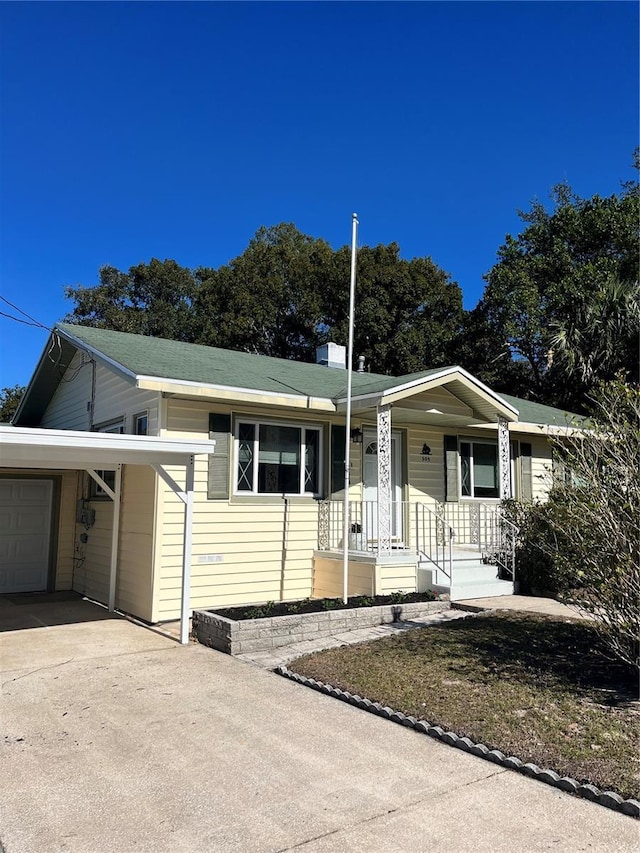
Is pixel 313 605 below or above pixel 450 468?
below

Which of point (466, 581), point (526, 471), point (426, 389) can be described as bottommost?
point (466, 581)

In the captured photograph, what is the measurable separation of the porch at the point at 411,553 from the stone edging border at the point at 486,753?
346cm

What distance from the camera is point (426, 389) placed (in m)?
10.1

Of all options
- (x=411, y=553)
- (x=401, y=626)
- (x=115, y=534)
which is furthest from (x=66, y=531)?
(x=401, y=626)

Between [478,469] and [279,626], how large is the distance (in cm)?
691

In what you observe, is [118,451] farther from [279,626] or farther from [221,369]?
[221,369]

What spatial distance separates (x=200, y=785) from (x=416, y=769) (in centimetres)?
136

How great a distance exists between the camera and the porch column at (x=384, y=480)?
9344mm

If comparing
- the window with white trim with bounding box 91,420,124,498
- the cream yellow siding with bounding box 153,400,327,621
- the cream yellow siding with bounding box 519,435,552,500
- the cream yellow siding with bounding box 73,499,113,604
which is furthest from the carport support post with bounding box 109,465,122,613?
the cream yellow siding with bounding box 519,435,552,500

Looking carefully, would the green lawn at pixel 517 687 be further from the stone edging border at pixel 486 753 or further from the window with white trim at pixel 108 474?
the window with white trim at pixel 108 474

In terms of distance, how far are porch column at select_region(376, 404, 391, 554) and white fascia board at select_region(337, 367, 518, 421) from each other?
0.63 feet

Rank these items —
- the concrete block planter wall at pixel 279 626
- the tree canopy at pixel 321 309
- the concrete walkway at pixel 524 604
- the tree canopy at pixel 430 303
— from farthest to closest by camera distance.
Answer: the tree canopy at pixel 321 309
the tree canopy at pixel 430 303
the concrete walkway at pixel 524 604
the concrete block planter wall at pixel 279 626

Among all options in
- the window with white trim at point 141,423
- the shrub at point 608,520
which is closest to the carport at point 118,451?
the window with white trim at point 141,423

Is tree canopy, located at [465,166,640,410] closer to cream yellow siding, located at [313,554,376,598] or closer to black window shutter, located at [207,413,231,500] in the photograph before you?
cream yellow siding, located at [313,554,376,598]
